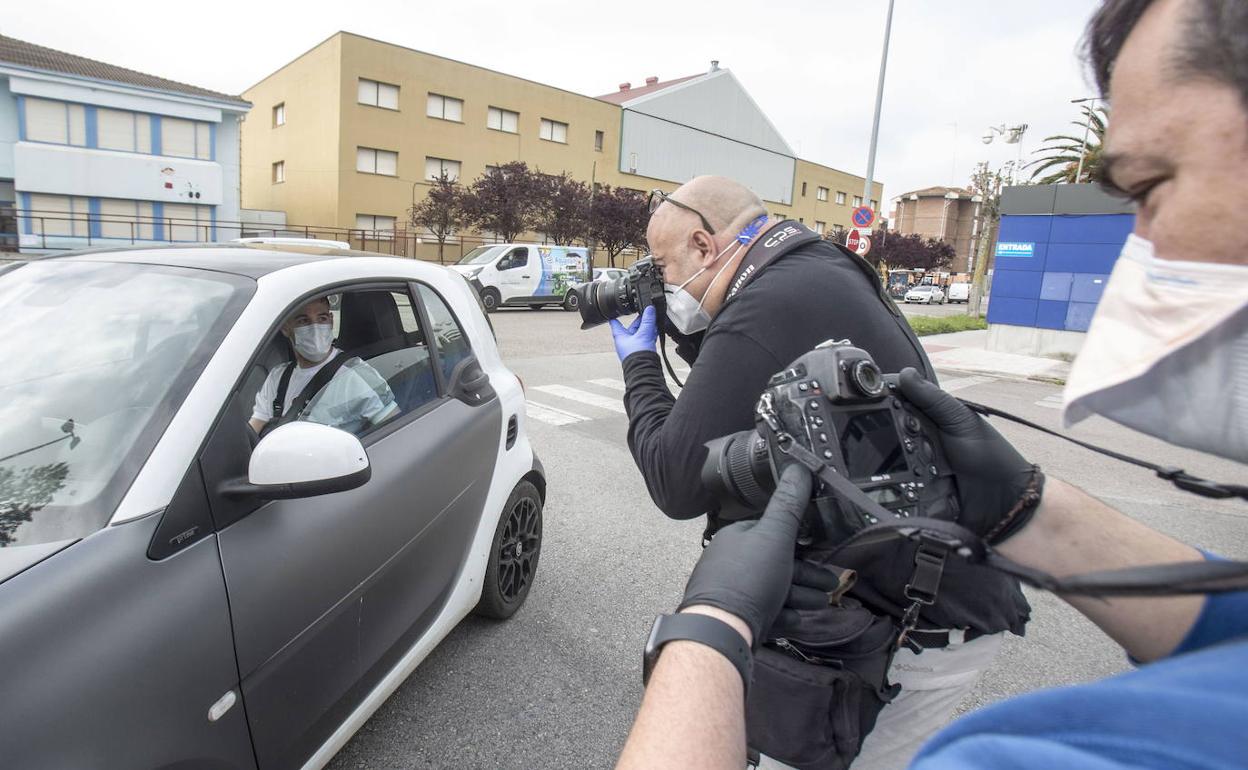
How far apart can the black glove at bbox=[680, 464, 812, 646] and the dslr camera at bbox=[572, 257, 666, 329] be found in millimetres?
1091

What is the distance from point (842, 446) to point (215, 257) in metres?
2.16

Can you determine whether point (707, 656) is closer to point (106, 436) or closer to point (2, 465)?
point (106, 436)

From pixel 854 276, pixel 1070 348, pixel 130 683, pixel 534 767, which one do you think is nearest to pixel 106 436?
pixel 130 683

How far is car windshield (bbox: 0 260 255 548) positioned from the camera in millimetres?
1507

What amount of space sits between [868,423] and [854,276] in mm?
532

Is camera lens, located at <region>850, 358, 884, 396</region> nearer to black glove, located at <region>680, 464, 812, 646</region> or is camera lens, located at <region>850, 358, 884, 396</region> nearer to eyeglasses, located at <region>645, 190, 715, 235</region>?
black glove, located at <region>680, 464, 812, 646</region>

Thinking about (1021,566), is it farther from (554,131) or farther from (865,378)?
(554,131)

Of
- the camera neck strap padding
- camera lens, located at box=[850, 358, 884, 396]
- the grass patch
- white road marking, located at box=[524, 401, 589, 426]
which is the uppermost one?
camera lens, located at box=[850, 358, 884, 396]

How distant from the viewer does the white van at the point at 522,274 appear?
19.2 meters

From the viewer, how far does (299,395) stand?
246 cm

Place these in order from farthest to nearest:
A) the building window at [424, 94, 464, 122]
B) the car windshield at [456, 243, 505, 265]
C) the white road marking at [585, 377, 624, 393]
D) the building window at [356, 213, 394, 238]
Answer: the building window at [424, 94, 464, 122] → the building window at [356, 213, 394, 238] → the car windshield at [456, 243, 505, 265] → the white road marking at [585, 377, 624, 393]

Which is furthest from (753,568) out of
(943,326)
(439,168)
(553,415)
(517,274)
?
(439,168)

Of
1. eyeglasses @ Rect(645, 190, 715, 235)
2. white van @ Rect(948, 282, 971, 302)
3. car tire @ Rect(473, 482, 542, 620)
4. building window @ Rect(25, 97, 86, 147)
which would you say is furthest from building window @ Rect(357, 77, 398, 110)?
white van @ Rect(948, 282, 971, 302)

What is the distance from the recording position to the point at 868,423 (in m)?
1.10
